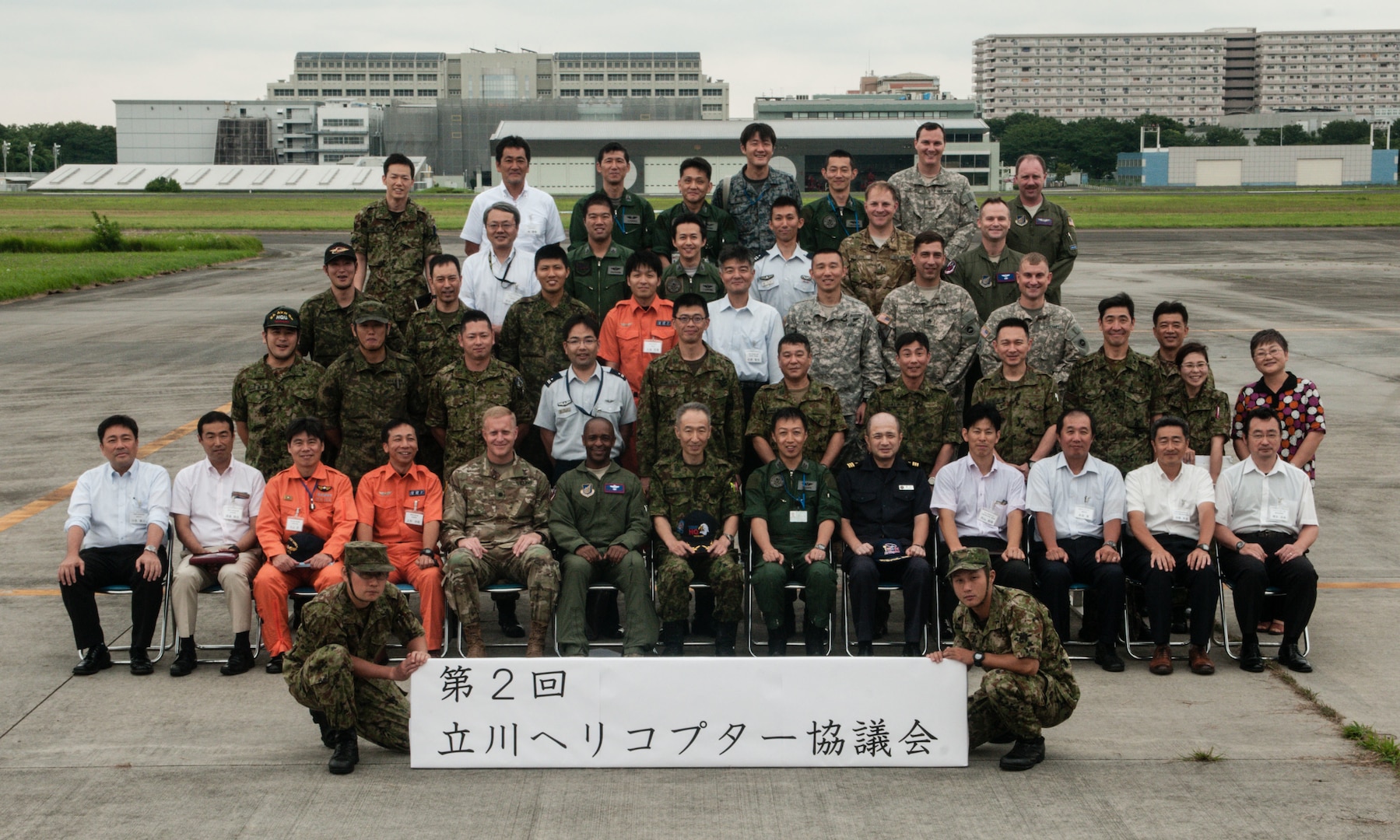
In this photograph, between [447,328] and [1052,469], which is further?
[447,328]

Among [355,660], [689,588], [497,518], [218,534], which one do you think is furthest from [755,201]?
[355,660]

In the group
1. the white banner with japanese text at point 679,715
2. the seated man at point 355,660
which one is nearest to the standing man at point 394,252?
Result: the seated man at point 355,660

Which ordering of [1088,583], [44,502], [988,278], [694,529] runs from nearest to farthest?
[1088,583]
[694,529]
[988,278]
[44,502]

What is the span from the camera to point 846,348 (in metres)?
8.70

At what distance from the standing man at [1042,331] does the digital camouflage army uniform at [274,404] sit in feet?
15.0

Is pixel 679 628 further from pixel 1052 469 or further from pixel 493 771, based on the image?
pixel 1052 469

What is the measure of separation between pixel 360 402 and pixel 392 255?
2039 mm

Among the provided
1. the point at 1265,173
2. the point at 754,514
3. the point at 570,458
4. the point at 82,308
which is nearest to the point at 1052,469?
the point at 754,514

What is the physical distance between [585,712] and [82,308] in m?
26.3

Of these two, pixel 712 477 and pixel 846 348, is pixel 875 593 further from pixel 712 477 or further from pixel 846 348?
pixel 846 348

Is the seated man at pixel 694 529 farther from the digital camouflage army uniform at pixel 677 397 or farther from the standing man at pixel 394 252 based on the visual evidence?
the standing man at pixel 394 252

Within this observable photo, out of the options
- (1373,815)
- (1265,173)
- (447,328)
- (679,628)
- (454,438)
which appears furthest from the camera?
(1265,173)

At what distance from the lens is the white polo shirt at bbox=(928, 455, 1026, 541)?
25.1 feet

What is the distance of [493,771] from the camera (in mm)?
5867
